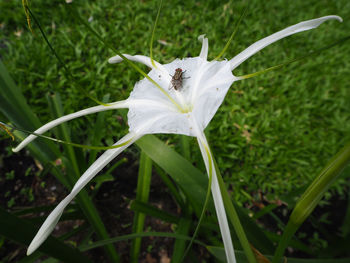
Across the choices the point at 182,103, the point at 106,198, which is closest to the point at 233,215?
the point at 182,103

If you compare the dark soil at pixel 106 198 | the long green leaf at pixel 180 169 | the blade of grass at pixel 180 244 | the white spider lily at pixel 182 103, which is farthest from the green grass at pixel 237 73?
the white spider lily at pixel 182 103

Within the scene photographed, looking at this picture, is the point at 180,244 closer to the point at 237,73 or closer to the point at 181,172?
the point at 181,172

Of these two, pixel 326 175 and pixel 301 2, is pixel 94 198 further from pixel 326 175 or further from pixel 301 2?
pixel 301 2

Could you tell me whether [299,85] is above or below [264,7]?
below

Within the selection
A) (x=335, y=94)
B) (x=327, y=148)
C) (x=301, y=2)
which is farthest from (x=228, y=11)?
(x=327, y=148)

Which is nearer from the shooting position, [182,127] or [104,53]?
[182,127]

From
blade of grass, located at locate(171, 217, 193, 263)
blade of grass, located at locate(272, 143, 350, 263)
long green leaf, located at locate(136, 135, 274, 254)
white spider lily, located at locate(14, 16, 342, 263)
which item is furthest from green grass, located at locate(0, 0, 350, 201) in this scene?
blade of grass, located at locate(272, 143, 350, 263)
